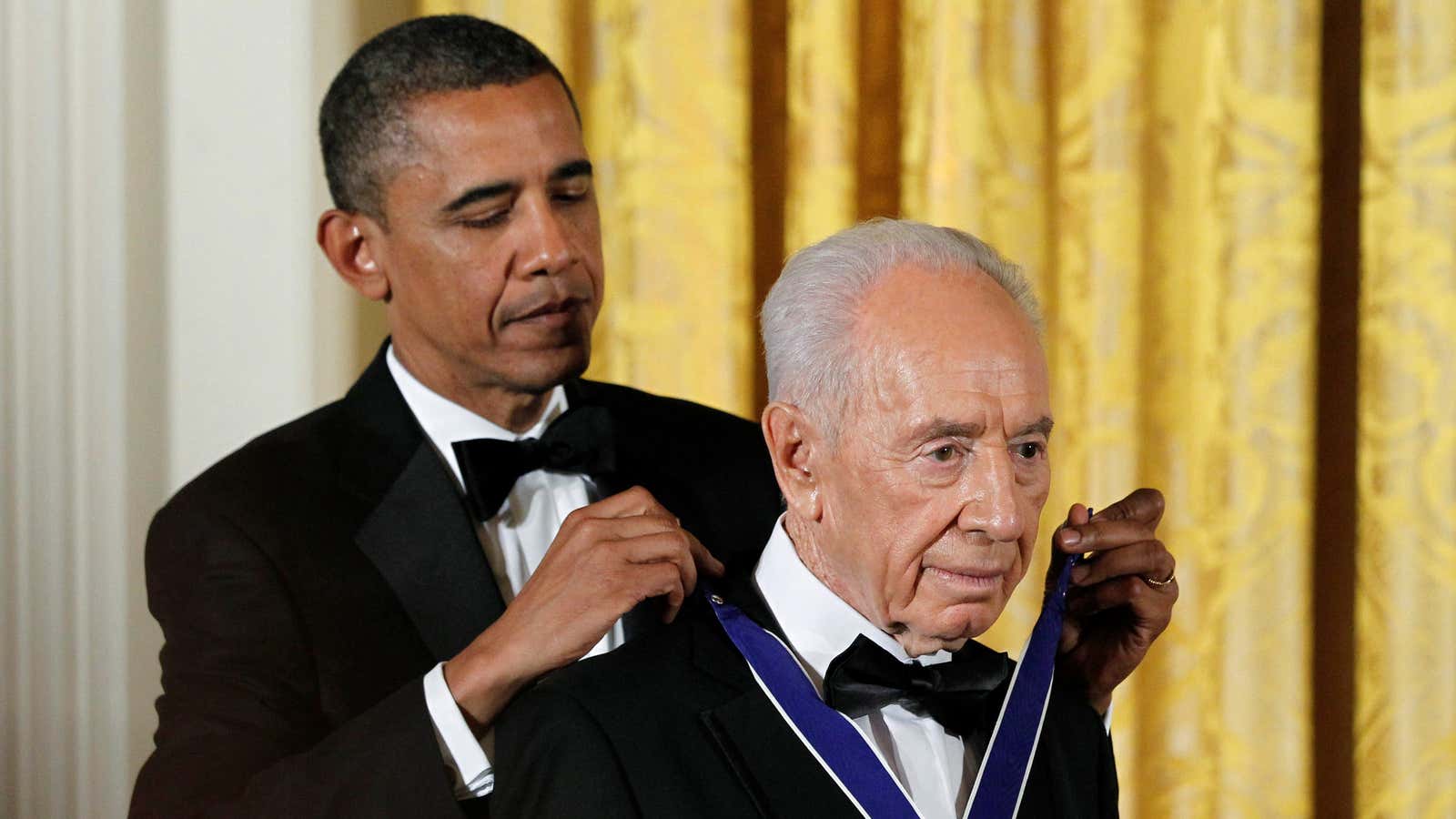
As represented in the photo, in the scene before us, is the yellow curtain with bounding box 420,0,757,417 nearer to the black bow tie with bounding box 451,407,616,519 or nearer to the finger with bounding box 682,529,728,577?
the black bow tie with bounding box 451,407,616,519

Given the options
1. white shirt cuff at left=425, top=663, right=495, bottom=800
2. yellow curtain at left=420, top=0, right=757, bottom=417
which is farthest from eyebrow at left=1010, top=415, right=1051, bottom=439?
yellow curtain at left=420, top=0, right=757, bottom=417

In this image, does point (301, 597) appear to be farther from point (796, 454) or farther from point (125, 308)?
point (125, 308)

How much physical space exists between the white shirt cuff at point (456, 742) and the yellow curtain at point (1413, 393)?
4.95 ft

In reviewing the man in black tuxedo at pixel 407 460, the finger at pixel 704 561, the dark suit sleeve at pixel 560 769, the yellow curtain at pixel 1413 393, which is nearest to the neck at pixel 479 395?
the man in black tuxedo at pixel 407 460

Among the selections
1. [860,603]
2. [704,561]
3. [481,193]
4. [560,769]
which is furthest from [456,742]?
[481,193]

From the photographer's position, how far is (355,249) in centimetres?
174

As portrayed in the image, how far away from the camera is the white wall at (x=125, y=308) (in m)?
2.14

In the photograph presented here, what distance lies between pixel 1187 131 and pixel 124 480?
168 cm

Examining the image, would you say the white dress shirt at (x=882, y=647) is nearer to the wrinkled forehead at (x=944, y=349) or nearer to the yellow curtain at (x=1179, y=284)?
the wrinkled forehead at (x=944, y=349)

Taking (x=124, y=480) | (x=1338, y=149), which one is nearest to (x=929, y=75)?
(x=1338, y=149)

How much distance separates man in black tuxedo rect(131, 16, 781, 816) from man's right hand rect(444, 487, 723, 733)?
0.09 meters

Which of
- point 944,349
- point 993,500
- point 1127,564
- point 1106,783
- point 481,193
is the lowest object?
point 1106,783

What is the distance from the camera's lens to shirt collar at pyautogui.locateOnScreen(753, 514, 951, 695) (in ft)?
4.35

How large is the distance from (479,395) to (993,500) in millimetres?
698
